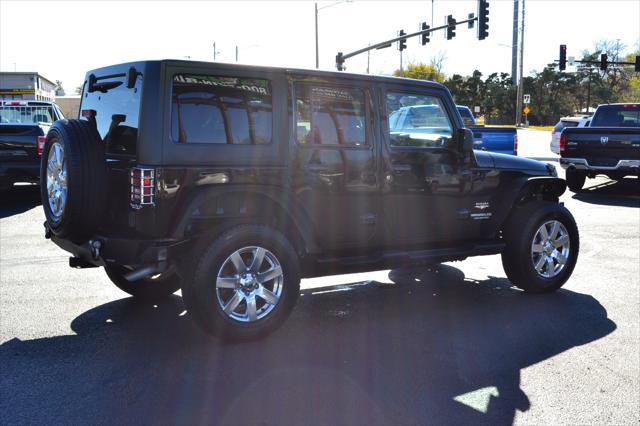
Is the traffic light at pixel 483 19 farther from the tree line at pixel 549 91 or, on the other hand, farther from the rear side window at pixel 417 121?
the tree line at pixel 549 91

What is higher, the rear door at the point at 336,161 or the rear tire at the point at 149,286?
the rear door at the point at 336,161

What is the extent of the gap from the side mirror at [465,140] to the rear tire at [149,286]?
9.11 ft

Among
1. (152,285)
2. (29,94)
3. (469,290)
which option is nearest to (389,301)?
(469,290)

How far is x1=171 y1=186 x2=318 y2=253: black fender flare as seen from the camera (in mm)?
4242

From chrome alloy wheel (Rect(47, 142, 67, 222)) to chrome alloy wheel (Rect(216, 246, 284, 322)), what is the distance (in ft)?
4.12

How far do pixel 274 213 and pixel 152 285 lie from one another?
1.67 meters

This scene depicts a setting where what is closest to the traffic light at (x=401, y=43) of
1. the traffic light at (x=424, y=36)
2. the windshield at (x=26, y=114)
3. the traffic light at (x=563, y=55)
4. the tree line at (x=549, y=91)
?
the traffic light at (x=424, y=36)


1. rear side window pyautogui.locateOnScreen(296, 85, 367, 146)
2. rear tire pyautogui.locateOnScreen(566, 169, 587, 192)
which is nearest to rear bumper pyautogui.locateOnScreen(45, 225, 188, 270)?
rear side window pyautogui.locateOnScreen(296, 85, 367, 146)

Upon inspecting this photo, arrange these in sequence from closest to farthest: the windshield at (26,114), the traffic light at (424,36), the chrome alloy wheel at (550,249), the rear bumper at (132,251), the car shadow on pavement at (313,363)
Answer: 1. the car shadow on pavement at (313,363)
2. the rear bumper at (132,251)
3. the chrome alloy wheel at (550,249)
4. the windshield at (26,114)
5. the traffic light at (424,36)

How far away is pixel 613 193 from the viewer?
14.4 m

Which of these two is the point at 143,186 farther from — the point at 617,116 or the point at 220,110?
the point at 617,116

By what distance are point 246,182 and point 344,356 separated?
4.61ft

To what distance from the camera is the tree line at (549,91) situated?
234ft

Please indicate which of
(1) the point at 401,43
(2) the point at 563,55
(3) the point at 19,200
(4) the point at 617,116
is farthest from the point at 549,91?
(3) the point at 19,200
